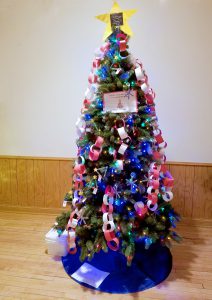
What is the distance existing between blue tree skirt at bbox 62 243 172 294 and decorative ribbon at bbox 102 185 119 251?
24 cm

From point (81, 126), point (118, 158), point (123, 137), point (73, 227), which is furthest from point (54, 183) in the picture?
point (123, 137)

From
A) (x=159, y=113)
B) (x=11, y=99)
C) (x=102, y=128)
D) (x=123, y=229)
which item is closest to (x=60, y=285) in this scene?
(x=123, y=229)

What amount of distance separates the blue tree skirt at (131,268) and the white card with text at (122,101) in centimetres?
106

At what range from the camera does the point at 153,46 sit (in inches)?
84.7

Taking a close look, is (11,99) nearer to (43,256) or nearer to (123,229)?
(43,256)

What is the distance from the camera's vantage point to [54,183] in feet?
8.39

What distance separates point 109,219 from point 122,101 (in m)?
0.83

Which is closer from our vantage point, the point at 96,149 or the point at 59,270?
the point at 96,149

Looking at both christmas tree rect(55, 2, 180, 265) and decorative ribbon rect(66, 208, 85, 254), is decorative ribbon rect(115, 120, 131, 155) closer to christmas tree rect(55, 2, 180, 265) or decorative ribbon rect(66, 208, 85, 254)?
christmas tree rect(55, 2, 180, 265)

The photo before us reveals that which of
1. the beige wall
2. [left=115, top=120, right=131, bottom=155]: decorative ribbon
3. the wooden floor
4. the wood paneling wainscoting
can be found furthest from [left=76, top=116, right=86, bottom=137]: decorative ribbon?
the wooden floor

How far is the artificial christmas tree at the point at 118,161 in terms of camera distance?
4.81ft

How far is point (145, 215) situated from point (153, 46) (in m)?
1.65

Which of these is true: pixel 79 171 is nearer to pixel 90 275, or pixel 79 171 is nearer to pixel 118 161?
pixel 118 161

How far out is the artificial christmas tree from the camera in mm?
1467
